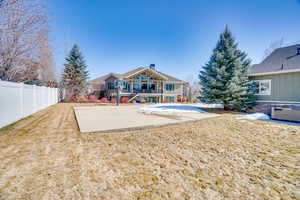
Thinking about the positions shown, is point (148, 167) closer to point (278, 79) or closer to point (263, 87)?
point (278, 79)

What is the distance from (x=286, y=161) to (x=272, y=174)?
88 cm

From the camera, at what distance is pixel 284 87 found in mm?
9617

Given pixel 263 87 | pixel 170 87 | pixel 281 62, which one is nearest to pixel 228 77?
pixel 263 87

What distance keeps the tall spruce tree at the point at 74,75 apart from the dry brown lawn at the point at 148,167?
19.0m

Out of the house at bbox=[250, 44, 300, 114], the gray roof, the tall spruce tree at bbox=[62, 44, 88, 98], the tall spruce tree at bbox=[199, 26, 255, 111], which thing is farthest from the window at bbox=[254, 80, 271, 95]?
the tall spruce tree at bbox=[62, 44, 88, 98]

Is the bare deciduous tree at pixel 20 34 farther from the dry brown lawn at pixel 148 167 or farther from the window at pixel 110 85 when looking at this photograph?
the window at pixel 110 85

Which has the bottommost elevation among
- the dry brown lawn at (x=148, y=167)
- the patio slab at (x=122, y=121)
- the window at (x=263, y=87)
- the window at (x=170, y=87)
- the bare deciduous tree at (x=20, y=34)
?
the dry brown lawn at (x=148, y=167)

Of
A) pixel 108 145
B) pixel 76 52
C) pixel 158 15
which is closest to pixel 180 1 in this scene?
pixel 158 15

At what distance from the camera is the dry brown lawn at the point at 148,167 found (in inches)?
79.0

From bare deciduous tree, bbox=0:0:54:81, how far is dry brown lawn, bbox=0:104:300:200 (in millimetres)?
6627

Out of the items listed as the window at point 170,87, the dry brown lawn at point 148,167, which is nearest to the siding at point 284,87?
the dry brown lawn at point 148,167

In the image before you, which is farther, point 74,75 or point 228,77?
point 74,75

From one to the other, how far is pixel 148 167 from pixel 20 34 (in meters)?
10.8

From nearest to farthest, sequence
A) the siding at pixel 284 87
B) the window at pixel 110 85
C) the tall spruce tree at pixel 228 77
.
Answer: the siding at pixel 284 87
the tall spruce tree at pixel 228 77
the window at pixel 110 85
